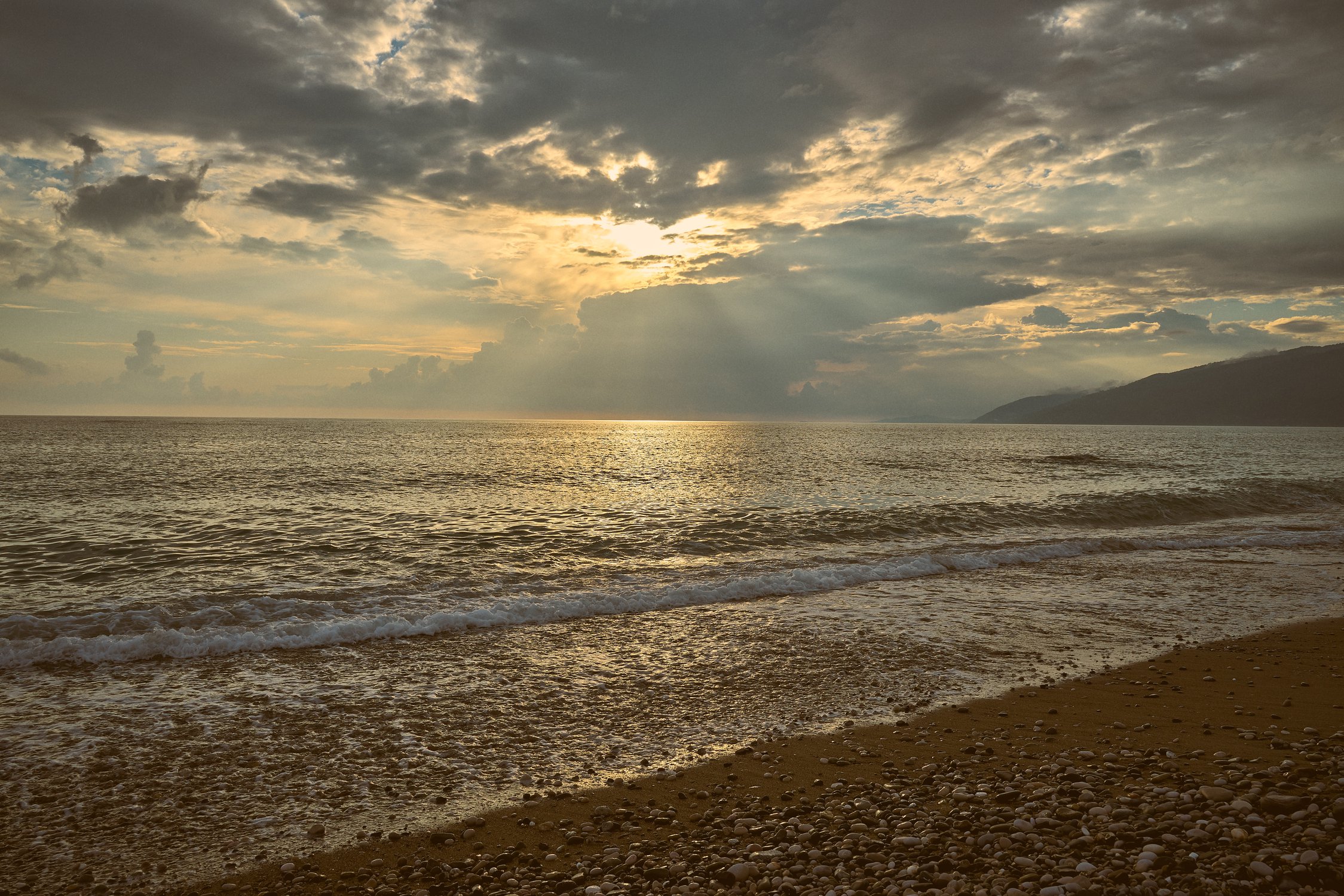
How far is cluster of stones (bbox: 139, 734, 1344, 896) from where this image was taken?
212 inches

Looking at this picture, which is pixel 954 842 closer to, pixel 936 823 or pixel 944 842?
pixel 944 842

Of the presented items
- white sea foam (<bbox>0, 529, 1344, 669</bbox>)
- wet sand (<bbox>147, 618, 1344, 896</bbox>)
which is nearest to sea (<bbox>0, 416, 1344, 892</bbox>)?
white sea foam (<bbox>0, 529, 1344, 669</bbox>)

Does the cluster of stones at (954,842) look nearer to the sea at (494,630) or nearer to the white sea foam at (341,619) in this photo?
the sea at (494,630)

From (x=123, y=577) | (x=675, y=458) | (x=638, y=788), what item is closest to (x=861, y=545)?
(x=638, y=788)

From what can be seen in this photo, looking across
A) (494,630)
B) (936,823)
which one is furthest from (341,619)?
(936,823)

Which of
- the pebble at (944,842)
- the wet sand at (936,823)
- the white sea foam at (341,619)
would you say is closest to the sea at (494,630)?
the white sea foam at (341,619)

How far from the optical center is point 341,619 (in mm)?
14992

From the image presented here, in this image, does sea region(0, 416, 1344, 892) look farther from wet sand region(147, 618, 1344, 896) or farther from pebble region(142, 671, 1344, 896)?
pebble region(142, 671, 1344, 896)

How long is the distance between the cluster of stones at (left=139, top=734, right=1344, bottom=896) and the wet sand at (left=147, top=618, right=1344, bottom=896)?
2cm

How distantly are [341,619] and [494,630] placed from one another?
136 inches

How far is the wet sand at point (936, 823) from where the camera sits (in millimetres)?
5520

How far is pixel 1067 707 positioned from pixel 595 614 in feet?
33.1

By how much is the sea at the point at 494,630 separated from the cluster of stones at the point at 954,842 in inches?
45.0

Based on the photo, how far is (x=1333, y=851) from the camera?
5438 mm
